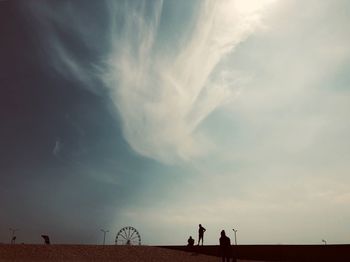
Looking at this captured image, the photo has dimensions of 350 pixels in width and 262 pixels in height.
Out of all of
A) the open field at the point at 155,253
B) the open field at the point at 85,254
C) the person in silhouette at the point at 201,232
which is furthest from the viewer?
the person in silhouette at the point at 201,232

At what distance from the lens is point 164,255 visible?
19.4 metres

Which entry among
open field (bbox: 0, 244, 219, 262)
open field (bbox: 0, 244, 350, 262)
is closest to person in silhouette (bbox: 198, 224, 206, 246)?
open field (bbox: 0, 244, 350, 262)

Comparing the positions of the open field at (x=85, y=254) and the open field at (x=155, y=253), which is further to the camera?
the open field at (x=155, y=253)

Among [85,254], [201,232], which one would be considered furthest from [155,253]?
[201,232]

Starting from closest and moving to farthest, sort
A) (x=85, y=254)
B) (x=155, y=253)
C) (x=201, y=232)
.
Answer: (x=85, y=254) < (x=155, y=253) < (x=201, y=232)

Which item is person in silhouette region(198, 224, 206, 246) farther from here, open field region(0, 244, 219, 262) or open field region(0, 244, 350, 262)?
open field region(0, 244, 219, 262)

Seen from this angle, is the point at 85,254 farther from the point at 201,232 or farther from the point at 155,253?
the point at 201,232

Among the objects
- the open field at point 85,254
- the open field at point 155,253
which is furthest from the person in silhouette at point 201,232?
the open field at point 85,254

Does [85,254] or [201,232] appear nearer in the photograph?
[85,254]

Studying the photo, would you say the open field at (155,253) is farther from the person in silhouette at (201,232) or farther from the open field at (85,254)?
the person in silhouette at (201,232)

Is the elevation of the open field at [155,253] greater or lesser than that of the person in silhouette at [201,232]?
lesser

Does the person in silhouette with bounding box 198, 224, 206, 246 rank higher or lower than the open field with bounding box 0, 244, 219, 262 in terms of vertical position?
higher

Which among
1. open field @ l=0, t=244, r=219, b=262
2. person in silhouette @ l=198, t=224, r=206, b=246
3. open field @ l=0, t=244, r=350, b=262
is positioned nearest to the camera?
open field @ l=0, t=244, r=219, b=262

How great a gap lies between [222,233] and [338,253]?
818cm
